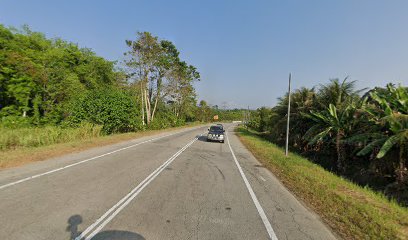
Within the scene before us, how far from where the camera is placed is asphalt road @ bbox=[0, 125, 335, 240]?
4656 mm

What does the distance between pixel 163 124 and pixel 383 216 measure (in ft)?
134

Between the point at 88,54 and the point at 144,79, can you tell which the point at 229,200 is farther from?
the point at 88,54

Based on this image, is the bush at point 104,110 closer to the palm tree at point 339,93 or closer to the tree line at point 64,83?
the tree line at point 64,83

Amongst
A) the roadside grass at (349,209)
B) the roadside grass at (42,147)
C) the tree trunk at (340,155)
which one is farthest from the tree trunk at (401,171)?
the roadside grass at (42,147)

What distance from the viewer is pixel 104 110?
24172 millimetres

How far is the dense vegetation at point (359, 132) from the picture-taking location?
10.5 meters

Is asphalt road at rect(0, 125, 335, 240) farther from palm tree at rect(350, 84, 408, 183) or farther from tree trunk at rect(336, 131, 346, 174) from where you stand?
tree trunk at rect(336, 131, 346, 174)

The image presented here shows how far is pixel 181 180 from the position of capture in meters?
8.62

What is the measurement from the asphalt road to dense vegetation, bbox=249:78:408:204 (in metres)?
5.36

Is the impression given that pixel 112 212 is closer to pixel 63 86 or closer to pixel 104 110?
pixel 104 110

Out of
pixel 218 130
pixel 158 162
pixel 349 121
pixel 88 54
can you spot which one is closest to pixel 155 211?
pixel 158 162

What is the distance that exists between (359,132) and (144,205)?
13.2 meters

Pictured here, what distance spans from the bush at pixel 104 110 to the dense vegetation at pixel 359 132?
1576 centimetres

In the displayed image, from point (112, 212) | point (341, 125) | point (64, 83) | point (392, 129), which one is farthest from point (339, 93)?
point (64, 83)
